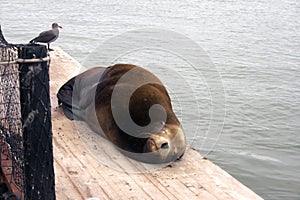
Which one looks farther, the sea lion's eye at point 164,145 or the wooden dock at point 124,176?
the sea lion's eye at point 164,145

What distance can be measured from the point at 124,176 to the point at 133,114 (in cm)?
60

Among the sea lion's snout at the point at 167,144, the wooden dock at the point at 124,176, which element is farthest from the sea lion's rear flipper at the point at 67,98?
the sea lion's snout at the point at 167,144

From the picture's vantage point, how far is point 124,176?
328cm

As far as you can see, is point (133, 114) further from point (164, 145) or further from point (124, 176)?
point (124, 176)

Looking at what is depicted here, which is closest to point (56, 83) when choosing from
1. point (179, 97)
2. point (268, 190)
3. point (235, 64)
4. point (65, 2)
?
point (179, 97)

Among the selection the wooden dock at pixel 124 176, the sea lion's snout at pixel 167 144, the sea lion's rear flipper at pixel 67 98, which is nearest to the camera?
the wooden dock at pixel 124 176

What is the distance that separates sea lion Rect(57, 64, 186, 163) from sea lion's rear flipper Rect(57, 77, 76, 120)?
0.05 ft

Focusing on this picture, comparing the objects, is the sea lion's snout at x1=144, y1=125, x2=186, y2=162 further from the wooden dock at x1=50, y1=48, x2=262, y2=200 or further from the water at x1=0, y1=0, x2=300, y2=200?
the water at x1=0, y1=0, x2=300, y2=200

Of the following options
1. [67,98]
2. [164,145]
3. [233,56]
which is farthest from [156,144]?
[233,56]

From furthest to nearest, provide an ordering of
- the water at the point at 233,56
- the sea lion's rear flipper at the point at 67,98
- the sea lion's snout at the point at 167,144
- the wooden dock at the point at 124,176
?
1. the water at the point at 233,56
2. the sea lion's rear flipper at the point at 67,98
3. the sea lion's snout at the point at 167,144
4. the wooden dock at the point at 124,176

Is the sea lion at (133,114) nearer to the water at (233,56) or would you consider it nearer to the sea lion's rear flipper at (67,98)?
the sea lion's rear flipper at (67,98)

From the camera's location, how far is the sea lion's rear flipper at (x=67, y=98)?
442 centimetres

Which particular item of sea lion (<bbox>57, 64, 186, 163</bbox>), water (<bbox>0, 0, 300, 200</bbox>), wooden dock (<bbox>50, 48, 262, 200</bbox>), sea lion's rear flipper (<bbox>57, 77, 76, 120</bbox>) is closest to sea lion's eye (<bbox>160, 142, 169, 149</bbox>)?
sea lion (<bbox>57, 64, 186, 163</bbox>)

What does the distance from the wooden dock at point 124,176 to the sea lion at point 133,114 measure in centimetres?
9
